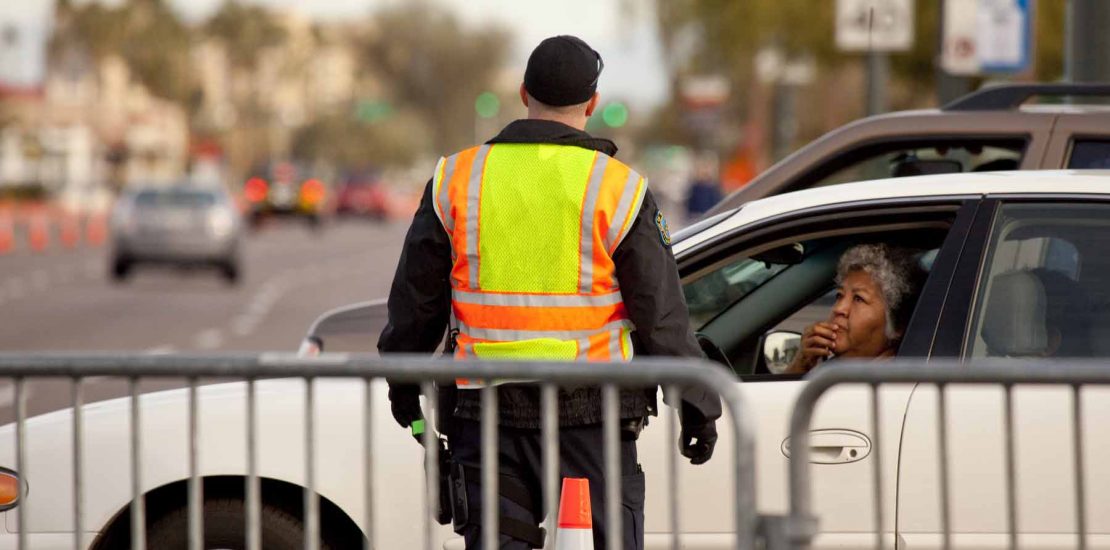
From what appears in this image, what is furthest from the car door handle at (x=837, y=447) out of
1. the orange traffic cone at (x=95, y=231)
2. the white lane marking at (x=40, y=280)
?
the orange traffic cone at (x=95, y=231)

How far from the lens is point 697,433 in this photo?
4211 mm

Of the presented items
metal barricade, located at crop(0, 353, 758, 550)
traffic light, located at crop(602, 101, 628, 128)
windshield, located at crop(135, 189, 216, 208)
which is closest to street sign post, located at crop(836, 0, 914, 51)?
metal barricade, located at crop(0, 353, 758, 550)

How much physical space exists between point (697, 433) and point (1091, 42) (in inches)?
251

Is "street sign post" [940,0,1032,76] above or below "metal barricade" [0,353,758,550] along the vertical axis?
above

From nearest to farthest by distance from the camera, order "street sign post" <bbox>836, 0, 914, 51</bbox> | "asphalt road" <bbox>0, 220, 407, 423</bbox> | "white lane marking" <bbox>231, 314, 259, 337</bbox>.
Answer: "street sign post" <bbox>836, 0, 914, 51</bbox>, "asphalt road" <bbox>0, 220, 407, 423</bbox>, "white lane marking" <bbox>231, 314, 259, 337</bbox>

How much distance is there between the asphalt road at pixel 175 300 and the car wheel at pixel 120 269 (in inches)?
5.2

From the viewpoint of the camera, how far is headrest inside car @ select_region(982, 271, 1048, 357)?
490cm

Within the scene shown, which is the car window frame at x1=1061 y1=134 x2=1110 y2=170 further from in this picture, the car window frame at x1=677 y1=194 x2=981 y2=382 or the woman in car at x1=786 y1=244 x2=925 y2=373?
the car window frame at x1=677 y1=194 x2=981 y2=382

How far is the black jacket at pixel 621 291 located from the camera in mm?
4223

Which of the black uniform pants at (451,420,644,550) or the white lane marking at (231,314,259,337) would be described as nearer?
the black uniform pants at (451,420,644,550)

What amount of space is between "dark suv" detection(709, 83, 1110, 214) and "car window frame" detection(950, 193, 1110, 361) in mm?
1463

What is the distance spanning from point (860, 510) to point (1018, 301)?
0.72m

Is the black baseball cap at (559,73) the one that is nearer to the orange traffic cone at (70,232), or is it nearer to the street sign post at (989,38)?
the street sign post at (989,38)

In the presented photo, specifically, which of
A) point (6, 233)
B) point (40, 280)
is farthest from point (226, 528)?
point (6, 233)
